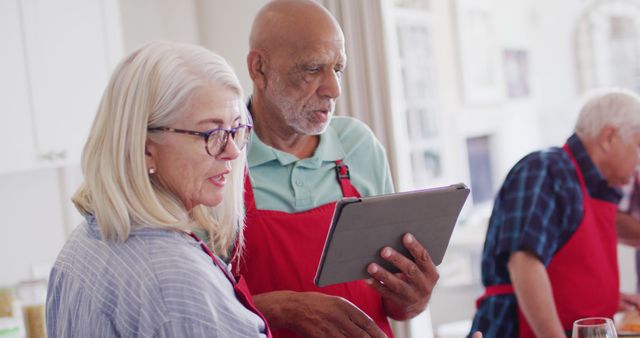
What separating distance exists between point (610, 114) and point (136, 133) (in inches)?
62.5

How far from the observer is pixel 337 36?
168 cm

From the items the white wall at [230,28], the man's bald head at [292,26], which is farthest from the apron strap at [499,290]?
the white wall at [230,28]

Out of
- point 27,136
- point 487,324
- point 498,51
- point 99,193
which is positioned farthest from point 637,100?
point 498,51

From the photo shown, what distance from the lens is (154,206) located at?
3.56ft

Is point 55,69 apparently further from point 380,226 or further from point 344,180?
point 380,226

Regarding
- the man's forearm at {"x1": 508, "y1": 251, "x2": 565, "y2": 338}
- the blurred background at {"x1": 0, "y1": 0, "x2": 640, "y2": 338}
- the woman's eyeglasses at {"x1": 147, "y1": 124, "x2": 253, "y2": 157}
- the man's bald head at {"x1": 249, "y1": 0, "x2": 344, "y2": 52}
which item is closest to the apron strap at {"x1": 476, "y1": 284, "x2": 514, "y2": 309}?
the man's forearm at {"x1": 508, "y1": 251, "x2": 565, "y2": 338}

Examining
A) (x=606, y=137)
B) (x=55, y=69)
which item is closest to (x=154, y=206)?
(x=606, y=137)

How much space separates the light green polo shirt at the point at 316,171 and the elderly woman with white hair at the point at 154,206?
19.4 inches

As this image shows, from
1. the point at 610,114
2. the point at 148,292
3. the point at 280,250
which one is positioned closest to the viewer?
the point at 148,292

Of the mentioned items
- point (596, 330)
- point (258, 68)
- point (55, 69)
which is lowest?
point (596, 330)

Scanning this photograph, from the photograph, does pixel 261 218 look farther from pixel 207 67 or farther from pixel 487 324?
pixel 487 324

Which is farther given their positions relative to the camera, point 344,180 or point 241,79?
point 241,79

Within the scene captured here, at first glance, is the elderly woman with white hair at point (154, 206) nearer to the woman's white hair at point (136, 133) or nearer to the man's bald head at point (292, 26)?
the woman's white hair at point (136, 133)

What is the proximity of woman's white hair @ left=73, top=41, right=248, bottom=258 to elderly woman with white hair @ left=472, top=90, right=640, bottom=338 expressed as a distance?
121 cm
